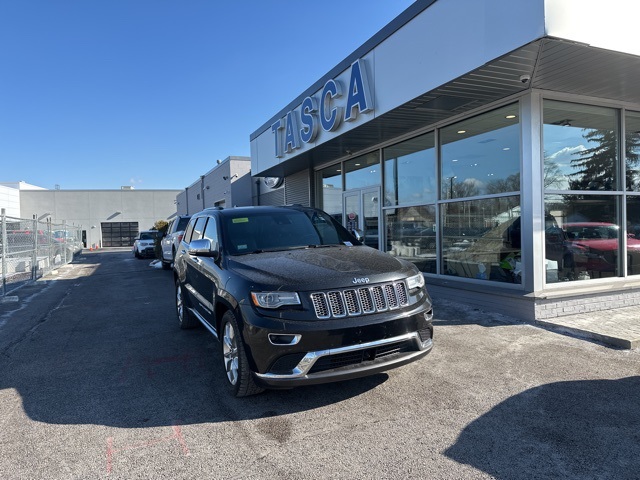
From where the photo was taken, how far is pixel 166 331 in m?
6.55

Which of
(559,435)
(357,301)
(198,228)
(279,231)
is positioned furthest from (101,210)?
(559,435)

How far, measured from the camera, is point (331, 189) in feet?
46.4

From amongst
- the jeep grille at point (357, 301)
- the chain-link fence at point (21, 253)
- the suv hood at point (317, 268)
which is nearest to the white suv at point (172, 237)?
the chain-link fence at point (21, 253)

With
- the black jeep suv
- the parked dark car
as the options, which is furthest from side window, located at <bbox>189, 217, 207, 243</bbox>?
the parked dark car

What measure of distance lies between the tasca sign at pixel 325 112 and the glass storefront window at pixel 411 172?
68.9 inches

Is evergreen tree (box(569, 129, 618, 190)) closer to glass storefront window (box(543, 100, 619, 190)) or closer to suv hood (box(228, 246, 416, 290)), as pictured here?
glass storefront window (box(543, 100, 619, 190))

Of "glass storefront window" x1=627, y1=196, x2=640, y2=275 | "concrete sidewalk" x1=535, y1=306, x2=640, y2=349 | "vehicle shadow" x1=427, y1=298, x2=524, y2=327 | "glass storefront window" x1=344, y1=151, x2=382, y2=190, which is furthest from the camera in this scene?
"glass storefront window" x1=344, y1=151, x2=382, y2=190

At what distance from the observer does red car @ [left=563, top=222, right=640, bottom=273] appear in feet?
24.5

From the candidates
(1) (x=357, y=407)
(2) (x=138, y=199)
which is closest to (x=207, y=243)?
(1) (x=357, y=407)

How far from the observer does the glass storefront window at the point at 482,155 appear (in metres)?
7.41

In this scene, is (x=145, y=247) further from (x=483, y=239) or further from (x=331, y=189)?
(x=483, y=239)

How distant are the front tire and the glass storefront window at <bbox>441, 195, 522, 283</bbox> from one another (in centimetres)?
525

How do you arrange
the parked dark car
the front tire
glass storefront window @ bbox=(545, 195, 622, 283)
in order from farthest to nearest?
the parked dark car
glass storefront window @ bbox=(545, 195, 622, 283)
the front tire

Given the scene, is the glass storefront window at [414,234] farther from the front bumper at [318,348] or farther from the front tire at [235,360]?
the front tire at [235,360]
